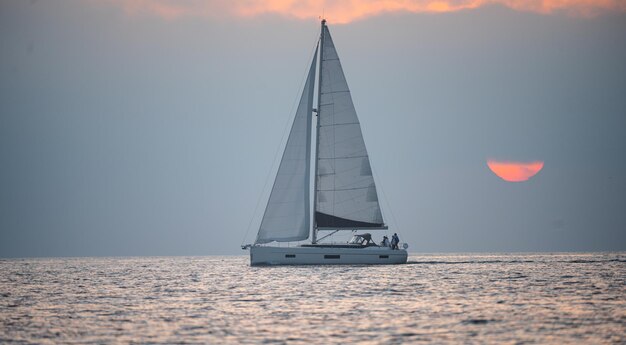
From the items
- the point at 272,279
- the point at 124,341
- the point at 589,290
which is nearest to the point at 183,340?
the point at 124,341

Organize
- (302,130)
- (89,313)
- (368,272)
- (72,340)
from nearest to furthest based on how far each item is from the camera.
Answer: (72,340) < (89,313) < (368,272) < (302,130)

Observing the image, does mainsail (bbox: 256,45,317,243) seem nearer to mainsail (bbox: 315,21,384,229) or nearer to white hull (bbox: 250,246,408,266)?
mainsail (bbox: 315,21,384,229)

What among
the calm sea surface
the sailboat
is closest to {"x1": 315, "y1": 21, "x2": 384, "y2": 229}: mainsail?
the sailboat

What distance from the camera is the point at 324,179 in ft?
255

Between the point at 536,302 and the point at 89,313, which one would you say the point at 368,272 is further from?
the point at 89,313

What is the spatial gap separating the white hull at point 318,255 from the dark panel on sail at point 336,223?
8.85ft

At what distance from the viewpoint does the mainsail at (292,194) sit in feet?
250

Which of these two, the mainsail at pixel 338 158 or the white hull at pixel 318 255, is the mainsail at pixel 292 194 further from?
the white hull at pixel 318 255

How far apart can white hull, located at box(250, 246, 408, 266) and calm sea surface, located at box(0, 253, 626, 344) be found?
9166 millimetres

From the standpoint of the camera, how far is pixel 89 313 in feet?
139

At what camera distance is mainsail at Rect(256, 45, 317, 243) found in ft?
250

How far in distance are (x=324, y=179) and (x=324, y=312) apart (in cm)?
3765

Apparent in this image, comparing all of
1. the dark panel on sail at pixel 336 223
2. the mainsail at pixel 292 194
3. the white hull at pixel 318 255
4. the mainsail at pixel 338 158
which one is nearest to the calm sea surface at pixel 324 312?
the white hull at pixel 318 255

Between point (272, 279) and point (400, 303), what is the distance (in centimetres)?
2238
